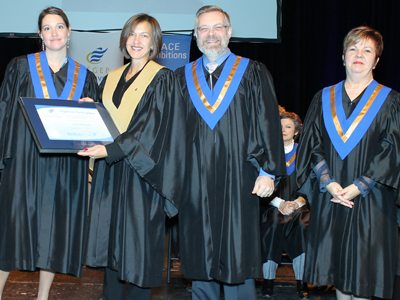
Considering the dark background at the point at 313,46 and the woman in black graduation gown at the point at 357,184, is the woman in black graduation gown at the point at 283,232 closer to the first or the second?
the woman in black graduation gown at the point at 357,184

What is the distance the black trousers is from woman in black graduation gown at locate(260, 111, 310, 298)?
1.35 meters

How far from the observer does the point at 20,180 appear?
8.73 ft

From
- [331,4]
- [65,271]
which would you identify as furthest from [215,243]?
[331,4]

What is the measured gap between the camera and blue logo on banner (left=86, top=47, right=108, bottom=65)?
611 centimetres

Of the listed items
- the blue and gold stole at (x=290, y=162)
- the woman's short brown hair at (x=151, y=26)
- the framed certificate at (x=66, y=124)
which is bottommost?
the blue and gold stole at (x=290, y=162)

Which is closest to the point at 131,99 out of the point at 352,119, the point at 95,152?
the point at 95,152

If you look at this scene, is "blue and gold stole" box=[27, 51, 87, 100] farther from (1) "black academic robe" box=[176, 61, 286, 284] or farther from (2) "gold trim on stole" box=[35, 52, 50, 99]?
(1) "black academic robe" box=[176, 61, 286, 284]

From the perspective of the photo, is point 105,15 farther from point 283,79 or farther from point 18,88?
point 18,88

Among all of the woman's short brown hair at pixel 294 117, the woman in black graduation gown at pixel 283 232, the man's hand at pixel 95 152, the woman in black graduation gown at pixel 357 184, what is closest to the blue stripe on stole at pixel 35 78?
the man's hand at pixel 95 152

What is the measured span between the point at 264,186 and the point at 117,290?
43.5 inches

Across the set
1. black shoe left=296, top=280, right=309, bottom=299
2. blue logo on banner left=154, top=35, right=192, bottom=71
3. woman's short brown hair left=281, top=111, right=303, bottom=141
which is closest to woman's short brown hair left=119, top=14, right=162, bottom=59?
woman's short brown hair left=281, top=111, right=303, bottom=141

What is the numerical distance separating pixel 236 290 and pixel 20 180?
4.89ft

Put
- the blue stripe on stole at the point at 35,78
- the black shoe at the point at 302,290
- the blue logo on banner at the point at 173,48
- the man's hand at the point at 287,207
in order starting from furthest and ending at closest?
the blue logo on banner at the point at 173,48
the man's hand at the point at 287,207
the black shoe at the point at 302,290
the blue stripe on stole at the point at 35,78

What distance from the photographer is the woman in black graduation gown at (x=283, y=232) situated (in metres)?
3.57
